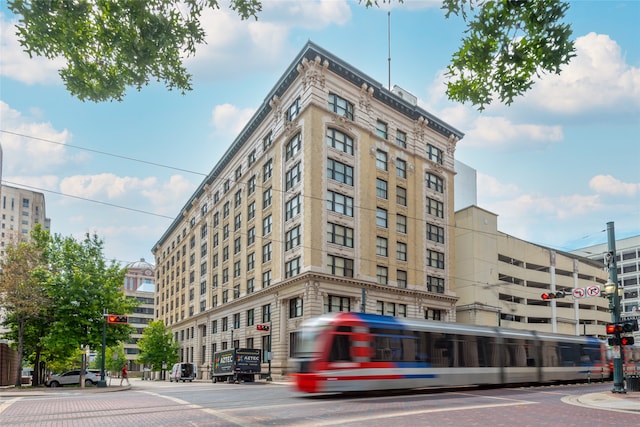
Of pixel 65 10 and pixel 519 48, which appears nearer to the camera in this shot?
pixel 65 10

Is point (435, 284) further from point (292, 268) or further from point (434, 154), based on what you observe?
point (292, 268)

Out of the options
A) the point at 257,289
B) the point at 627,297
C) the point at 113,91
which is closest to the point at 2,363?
the point at 257,289

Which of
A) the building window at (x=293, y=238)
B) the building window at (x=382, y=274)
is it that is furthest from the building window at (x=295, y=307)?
the building window at (x=382, y=274)

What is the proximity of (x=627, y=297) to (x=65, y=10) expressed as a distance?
13956cm

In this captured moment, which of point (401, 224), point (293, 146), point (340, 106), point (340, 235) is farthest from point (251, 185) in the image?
point (401, 224)

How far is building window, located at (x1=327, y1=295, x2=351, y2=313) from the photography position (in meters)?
48.9

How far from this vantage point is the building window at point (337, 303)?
160 feet

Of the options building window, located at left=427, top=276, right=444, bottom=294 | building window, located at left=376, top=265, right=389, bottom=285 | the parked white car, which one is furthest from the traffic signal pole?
the parked white car

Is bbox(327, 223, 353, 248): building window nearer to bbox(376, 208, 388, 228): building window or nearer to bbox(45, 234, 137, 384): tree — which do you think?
bbox(376, 208, 388, 228): building window

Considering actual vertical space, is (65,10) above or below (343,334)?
above

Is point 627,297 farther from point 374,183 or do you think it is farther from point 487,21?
point 487,21

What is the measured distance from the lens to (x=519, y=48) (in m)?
7.48

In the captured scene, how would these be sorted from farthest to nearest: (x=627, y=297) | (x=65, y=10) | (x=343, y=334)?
(x=627, y=297) → (x=343, y=334) → (x=65, y=10)

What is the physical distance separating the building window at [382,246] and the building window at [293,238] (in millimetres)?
8286
